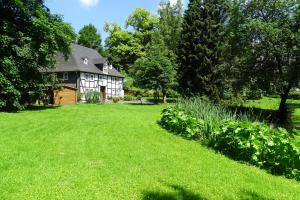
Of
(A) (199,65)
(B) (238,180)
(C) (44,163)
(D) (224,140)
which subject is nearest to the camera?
(B) (238,180)

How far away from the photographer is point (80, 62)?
47.4m

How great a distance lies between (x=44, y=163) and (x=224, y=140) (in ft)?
16.7

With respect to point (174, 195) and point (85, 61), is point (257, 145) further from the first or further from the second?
point (85, 61)

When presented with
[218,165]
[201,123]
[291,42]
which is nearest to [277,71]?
[291,42]

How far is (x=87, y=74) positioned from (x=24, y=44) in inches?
898

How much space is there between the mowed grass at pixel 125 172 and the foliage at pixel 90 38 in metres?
68.6

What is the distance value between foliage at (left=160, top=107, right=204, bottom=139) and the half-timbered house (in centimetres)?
2727

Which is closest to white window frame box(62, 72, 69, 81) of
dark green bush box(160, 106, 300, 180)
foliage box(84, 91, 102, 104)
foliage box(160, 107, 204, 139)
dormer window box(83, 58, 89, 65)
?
dormer window box(83, 58, 89, 65)

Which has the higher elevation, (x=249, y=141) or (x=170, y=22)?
(x=170, y=22)

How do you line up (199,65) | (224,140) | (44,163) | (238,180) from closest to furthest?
1. (238,180)
2. (44,163)
3. (224,140)
4. (199,65)

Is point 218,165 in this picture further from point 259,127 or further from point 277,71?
point 277,71

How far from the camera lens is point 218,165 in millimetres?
8695

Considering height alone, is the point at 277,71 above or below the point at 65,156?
above

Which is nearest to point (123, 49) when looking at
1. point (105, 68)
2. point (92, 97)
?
point (105, 68)
